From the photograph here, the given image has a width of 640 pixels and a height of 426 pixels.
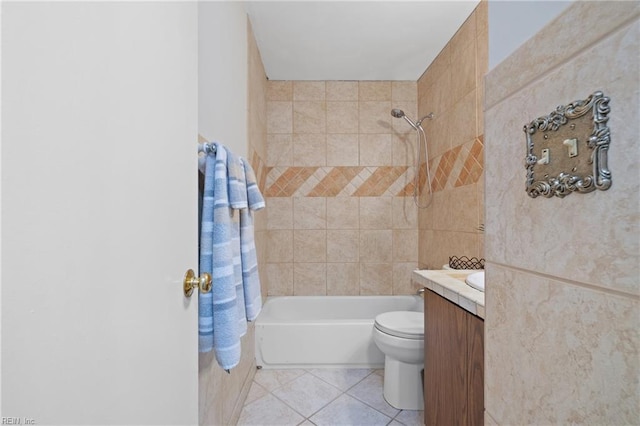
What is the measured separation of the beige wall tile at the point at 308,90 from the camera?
8.86ft

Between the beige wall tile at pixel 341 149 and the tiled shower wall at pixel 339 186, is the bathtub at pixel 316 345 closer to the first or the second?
the tiled shower wall at pixel 339 186

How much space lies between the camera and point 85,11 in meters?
0.36

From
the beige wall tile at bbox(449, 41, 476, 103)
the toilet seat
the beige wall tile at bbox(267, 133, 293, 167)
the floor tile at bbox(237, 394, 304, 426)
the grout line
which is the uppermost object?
the beige wall tile at bbox(449, 41, 476, 103)

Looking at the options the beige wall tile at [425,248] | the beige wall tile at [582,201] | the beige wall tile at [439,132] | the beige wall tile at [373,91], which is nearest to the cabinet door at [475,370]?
the beige wall tile at [582,201]

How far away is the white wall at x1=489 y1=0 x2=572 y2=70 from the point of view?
46cm

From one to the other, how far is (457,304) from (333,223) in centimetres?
180

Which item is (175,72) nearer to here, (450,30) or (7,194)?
(7,194)

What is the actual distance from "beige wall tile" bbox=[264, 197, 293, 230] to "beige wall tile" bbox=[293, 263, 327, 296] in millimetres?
405

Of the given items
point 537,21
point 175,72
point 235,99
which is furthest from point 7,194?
point 235,99

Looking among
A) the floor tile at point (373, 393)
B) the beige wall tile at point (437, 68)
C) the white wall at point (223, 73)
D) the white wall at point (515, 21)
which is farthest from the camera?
the beige wall tile at point (437, 68)

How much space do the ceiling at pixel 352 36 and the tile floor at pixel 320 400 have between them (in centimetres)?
240

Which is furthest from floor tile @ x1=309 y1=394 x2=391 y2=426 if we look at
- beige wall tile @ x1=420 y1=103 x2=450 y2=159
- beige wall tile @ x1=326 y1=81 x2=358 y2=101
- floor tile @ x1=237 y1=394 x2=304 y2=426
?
beige wall tile @ x1=326 y1=81 x2=358 y2=101

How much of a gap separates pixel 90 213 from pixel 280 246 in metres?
2.35

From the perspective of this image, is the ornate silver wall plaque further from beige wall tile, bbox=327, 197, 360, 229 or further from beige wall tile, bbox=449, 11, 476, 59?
beige wall tile, bbox=327, 197, 360, 229
